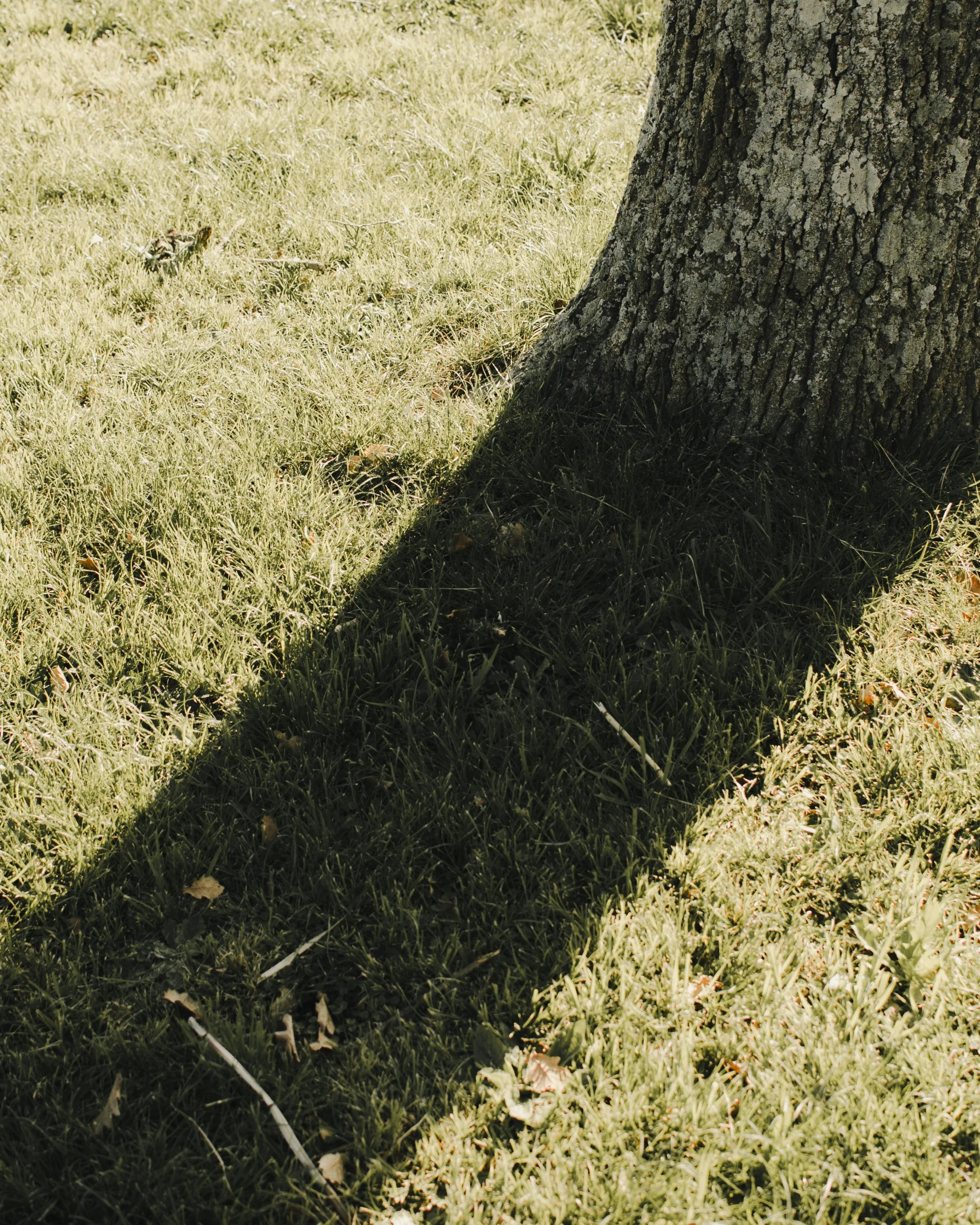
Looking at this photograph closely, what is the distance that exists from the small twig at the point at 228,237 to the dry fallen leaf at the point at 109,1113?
3499 mm

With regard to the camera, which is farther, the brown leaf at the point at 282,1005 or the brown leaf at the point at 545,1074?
the brown leaf at the point at 282,1005

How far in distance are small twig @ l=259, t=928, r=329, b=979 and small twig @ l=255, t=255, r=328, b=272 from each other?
3023mm

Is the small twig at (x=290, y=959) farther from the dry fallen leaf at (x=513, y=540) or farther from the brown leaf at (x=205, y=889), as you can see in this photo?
the dry fallen leaf at (x=513, y=540)

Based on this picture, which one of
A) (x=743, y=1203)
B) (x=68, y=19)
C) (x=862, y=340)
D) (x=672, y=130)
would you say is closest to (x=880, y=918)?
(x=743, y=1203)

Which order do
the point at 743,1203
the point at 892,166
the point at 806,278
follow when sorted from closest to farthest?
the point at 743,1203 < the point at 892,166 < the point at 806,278

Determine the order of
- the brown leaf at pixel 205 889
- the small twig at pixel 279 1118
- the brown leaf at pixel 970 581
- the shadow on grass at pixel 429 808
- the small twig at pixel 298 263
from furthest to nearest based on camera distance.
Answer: the small twig at pixel 298 263 < the brown leaf at pixel 970 581 < the brown leaf at pixel 205 889 < the shadow on grass at pixel 429 808 < the small twig at pixel 279 1118

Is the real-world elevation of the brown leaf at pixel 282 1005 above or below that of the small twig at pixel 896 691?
below

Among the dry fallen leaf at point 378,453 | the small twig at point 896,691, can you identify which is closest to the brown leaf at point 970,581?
the small twig at point 896,691

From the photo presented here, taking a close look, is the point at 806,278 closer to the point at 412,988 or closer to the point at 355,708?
the point at 355,708

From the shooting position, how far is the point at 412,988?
1.89 metres

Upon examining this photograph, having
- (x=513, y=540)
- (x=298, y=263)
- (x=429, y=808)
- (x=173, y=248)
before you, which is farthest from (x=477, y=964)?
(x=173, y=248)

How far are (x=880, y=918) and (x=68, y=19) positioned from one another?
24.1 feet

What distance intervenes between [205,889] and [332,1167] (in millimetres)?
659

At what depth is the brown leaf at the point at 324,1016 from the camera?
5.97 ft
